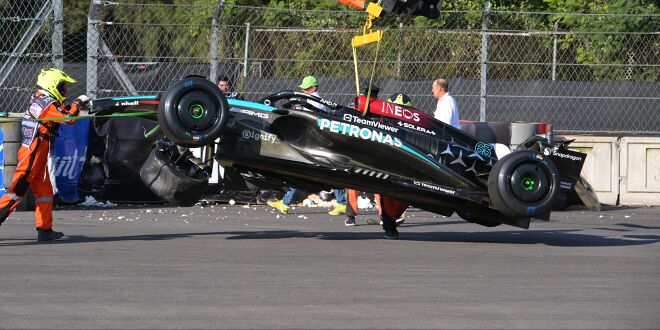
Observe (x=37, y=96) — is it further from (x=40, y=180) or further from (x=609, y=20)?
(x=609, y=20)

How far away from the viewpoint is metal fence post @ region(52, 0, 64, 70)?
16406 mm

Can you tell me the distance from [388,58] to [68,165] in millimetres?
5829

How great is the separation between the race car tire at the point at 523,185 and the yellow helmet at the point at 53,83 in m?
4.32

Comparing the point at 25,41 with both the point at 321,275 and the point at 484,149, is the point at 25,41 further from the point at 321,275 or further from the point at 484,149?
the point at 321,275

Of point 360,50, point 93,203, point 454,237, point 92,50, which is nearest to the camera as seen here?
point 454,237

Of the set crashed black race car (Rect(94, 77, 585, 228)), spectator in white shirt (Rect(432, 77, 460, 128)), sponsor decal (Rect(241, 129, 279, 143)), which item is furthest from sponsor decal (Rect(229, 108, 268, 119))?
spectator in white shirt (Rect(432, 77, 460, 128))

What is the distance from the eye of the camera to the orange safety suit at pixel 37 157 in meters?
11.5

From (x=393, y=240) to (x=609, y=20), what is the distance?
30.3 ft

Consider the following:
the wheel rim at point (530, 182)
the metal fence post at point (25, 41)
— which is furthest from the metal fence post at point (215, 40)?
the wheel rim at point (530, 182)

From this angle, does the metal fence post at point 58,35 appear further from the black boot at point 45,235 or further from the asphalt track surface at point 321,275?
the black boot at point 45,235

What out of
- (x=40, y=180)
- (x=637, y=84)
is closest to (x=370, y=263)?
(x=40, y=180)

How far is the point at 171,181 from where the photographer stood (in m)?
11.4

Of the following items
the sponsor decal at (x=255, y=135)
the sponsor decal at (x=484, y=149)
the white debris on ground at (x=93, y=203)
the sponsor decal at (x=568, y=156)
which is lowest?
the white debris on ground at (x=93, y=203)

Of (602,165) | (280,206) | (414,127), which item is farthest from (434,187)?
(602,165)
